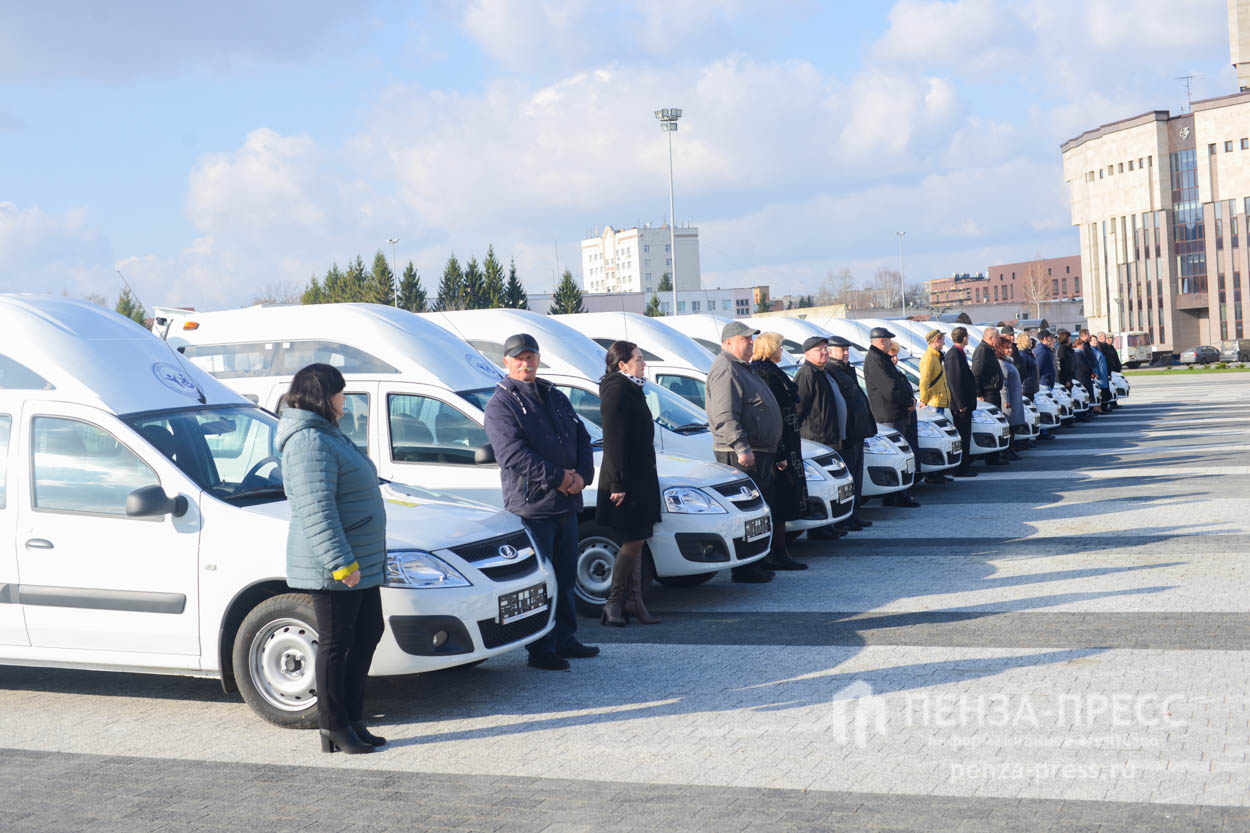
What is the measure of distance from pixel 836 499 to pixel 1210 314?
109 meters

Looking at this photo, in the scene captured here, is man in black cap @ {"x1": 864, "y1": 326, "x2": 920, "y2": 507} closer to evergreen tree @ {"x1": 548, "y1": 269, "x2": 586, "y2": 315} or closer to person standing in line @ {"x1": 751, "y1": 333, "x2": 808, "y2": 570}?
person standing in line @ {"x1": 751, "y1": 333, "x2": 808, "y2": 570}

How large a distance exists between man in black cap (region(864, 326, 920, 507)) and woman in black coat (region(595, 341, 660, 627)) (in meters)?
6.31

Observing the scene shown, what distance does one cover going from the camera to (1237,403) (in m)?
30.5

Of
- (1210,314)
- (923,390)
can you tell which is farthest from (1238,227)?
(923,390)

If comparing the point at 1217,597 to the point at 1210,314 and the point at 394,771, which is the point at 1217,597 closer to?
the point at 394,771

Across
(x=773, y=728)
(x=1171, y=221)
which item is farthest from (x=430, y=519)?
(x=1171, y=221)

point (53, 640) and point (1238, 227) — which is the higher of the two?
point (1238, 227)

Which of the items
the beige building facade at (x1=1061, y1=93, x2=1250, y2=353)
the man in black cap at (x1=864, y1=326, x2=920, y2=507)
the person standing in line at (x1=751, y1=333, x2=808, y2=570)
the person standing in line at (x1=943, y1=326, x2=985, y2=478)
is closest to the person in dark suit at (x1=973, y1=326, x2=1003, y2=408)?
the person standing in line at (x1=943, y1=326, x2=985, y2=478)

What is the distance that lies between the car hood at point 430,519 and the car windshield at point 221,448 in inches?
9.8

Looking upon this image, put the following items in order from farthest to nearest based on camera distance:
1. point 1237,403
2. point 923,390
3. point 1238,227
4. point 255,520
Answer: point 1238,227 → point 1237,403 → point 923,390 → point 255,520

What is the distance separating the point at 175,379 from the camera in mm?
7301

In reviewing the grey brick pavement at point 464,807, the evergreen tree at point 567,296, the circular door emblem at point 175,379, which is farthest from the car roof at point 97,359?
the evergreen tree at point 567,296

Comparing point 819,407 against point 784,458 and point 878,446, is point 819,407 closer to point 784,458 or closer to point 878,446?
point 878,446

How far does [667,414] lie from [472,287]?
8303cm
